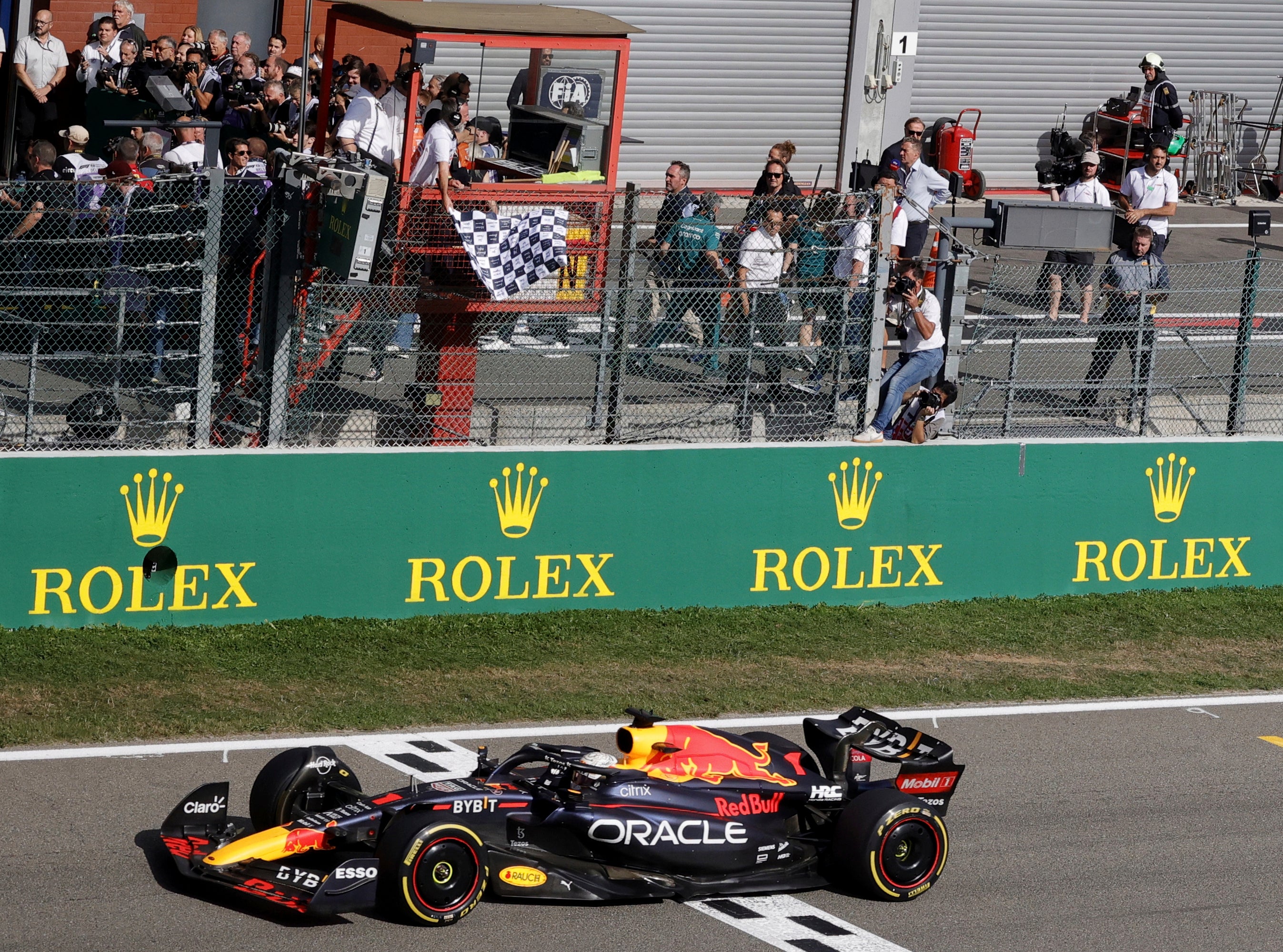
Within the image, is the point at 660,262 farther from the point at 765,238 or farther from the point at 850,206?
the point at 850,206

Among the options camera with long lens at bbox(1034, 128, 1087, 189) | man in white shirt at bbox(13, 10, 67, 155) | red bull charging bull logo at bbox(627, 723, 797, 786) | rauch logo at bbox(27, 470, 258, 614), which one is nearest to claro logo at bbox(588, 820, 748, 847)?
red bull charging bull logo at bbox(627, 723, 797, 786)

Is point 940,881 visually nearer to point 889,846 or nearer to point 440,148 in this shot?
point 889,846

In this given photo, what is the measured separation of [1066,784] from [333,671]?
4.26m

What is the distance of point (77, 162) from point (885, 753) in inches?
385

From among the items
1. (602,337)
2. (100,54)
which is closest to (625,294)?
(602,337)

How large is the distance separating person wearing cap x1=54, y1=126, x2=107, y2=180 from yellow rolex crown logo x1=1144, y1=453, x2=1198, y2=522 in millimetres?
8685

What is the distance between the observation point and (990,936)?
7.82 m

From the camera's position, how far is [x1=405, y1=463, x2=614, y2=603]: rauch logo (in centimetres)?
1155

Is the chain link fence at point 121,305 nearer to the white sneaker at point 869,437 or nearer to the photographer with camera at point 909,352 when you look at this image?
the white sneaker at point 869,437

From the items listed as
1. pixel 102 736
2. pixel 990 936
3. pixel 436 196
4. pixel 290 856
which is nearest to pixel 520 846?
pixel 290 856

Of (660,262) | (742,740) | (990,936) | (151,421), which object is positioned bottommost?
(990,936)

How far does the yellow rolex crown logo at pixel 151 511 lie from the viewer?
425 inches

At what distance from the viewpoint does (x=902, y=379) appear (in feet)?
41.7

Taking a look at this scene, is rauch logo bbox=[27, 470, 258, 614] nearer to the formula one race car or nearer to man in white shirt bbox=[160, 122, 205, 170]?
the formula one race car
